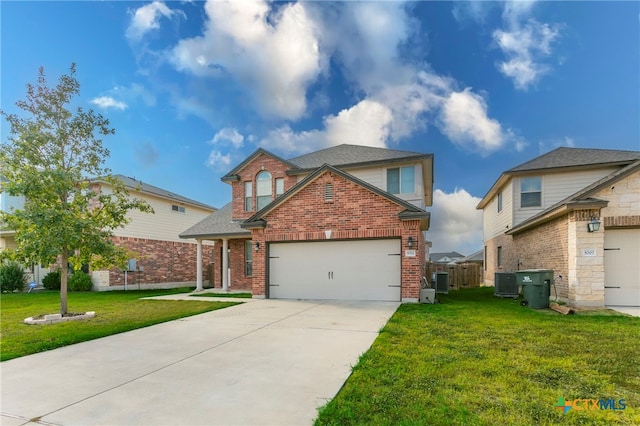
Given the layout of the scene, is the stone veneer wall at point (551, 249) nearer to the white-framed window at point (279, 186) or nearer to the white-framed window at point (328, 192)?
the white-framed window at point (328, 192)

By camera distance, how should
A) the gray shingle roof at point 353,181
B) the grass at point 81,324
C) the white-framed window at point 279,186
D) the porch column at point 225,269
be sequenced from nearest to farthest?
the grass at point 81,324, the gray shingle roof at point 353,181, the porch column at point 225,269, the white-framed window at point 279,186

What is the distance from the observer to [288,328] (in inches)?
284

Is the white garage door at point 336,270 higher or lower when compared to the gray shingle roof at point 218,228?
lower

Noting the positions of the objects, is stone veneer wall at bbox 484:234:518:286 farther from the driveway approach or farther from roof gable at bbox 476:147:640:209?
the driveway approach

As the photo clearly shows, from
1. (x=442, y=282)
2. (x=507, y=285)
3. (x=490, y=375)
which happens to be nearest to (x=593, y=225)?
(x=507, y=285)

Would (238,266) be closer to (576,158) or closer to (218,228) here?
(218,228)

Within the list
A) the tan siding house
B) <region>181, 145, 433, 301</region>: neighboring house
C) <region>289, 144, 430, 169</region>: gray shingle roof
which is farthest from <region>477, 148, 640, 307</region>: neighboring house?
the tan siding house

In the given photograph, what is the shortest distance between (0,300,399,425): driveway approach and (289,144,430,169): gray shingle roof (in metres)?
9.38

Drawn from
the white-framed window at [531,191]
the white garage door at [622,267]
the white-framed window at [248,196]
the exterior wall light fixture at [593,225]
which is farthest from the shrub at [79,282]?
the white-framed window at [531,191]

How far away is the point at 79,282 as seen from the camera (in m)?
17.5

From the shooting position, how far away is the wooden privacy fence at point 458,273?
18078mm

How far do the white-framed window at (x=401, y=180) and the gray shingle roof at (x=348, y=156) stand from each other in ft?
2.06

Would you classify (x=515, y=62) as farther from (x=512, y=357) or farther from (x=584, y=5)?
(x=512, y=357)

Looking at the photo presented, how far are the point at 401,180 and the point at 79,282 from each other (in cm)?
1780
